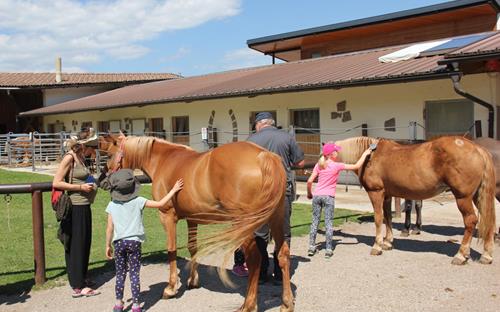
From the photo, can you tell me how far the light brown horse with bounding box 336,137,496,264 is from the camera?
576 centimetres

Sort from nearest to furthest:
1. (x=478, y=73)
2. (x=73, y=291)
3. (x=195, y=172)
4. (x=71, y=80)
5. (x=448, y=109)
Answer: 1. (x=195, y=172)
2. (x=73, y=291)
3. (x=478, y=73)
4. (x=448, y=109)
5. (x=71, y=80)

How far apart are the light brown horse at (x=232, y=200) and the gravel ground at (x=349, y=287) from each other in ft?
1.07

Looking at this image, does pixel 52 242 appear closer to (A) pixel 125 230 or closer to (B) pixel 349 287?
(A) pixel 125 230

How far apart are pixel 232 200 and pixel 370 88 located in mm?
10473

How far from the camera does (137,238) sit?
4348 millimetres

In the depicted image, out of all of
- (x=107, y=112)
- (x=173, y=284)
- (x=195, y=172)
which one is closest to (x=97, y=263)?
(x=173, y=284)

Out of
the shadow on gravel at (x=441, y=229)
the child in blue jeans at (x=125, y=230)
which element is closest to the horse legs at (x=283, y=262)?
the child in blue jeans at (x=125, y=230)

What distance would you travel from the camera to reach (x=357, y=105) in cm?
1414

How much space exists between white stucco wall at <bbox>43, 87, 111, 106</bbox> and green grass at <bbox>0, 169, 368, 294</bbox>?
24002 millimetres

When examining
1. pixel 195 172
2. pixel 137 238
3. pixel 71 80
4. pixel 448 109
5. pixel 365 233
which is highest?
pixel 71 80

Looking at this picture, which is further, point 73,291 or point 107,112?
point 107,112

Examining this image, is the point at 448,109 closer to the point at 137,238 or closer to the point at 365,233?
the point at 365,233

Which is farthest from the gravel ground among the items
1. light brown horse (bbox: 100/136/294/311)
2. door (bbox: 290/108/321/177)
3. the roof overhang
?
the roof overhang

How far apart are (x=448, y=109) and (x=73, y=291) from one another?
10405 millimetres
